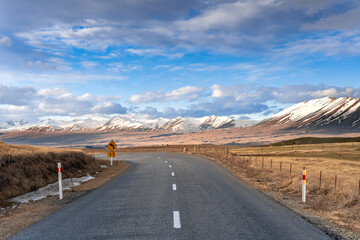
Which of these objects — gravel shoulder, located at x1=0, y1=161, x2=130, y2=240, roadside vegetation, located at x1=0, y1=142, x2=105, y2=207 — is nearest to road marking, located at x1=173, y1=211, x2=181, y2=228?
gravel shoulder, located at x1=0, y1=161, x2=130, y2=240

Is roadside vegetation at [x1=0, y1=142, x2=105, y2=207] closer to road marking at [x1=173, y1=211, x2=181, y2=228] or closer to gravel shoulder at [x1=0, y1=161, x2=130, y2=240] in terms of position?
gravel shoulder at [x1=0, y1=161, x2=130, y2=240]

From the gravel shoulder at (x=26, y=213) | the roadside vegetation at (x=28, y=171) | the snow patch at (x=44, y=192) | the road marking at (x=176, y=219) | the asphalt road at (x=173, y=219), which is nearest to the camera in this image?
the asphalt road at (x=173, y=219)

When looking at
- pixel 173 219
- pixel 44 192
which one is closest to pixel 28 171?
pixel 44 192

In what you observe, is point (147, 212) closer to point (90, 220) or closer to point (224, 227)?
point (90, 220)

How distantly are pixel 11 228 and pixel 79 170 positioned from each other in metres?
14.9

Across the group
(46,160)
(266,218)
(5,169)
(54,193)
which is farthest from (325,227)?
(46,160)

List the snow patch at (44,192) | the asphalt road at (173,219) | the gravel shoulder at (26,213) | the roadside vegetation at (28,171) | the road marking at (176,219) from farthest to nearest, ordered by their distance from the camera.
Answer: the roadside vegetation at (28,171) < the snow patch at (44,192) < the gravel shoulder at (26,213) < the road marking at (176,219) < the asphalt road at (173,219)

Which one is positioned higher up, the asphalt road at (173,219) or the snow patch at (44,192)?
the asphalt road at (173,219)

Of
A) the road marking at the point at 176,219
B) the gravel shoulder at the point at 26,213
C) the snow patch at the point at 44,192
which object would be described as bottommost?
the snow patch at the point at 44,192

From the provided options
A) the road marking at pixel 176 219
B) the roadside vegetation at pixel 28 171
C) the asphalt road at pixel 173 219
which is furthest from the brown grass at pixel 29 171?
the road marking at pixel 176 219

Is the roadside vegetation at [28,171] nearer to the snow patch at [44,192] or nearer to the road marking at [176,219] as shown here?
the snow patch at [44,192]

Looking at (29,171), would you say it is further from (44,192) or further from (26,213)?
(26,213)

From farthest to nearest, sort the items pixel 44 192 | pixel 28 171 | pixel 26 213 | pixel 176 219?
pixel 28 171 < pixel 44 192 < pixel 26 213 < pixel 176 219

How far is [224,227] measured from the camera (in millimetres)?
7559
